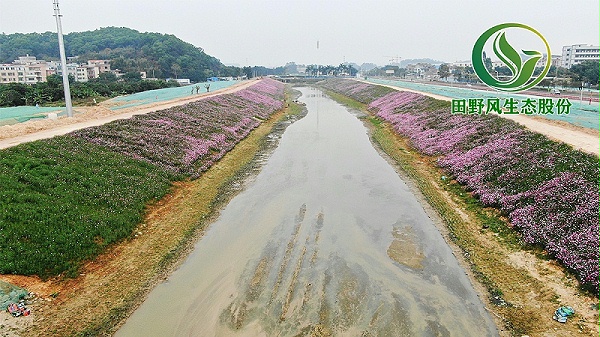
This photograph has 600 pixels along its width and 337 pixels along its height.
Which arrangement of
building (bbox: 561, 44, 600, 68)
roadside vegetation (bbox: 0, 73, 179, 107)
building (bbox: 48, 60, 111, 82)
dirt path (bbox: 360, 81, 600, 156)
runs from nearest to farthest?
dirt path (bbox: 360, 81, 600, 156)
roadside vegetation (bbox: 0, 73, 179, 107)
building (bbox: 48, 60, 111, 82)
building (bbox: 561, 44, 600, 68)

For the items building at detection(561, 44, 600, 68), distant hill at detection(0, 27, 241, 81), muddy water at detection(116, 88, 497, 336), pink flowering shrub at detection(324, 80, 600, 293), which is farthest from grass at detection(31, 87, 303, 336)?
building at detection(561, 44, 600, 68)

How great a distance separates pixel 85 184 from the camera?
16.9 metres

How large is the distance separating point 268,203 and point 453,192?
10.4m

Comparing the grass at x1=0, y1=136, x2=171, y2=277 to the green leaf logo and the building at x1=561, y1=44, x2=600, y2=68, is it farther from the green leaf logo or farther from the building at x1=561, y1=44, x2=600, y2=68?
the building at x1=561, y1=44, x2=600, y2=68

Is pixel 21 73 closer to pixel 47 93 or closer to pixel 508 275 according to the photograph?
pixel 47 93

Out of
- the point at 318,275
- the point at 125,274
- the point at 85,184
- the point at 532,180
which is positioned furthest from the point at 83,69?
the point at 532,180

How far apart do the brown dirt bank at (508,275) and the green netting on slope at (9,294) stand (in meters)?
13.6

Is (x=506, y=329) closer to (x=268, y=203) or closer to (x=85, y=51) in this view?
(x=268, y=203)

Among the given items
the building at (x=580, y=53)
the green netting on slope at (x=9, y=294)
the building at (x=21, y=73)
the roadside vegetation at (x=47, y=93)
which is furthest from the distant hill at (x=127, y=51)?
the building at (x=580, y=53)

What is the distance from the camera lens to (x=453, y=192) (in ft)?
67.8

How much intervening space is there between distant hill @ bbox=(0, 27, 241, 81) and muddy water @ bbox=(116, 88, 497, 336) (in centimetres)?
12474

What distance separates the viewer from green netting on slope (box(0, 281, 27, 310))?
10109mm

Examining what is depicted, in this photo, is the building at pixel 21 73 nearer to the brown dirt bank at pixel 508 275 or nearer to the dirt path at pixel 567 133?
the brown dirt bank at pixel 508 275

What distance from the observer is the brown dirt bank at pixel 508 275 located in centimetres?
1007
